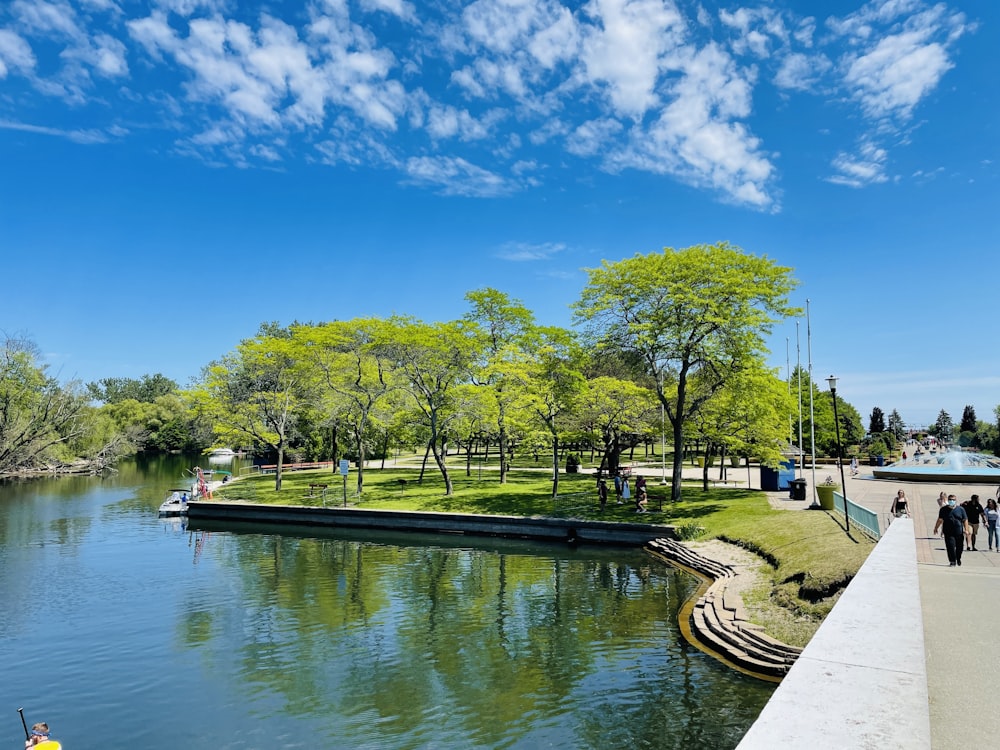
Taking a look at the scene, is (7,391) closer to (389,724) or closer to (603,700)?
(389,724)

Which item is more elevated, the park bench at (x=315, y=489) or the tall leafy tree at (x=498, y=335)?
the tall leafy tree at (x=498, y=335)

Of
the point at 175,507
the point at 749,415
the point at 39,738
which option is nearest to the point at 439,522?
the point at 749,415

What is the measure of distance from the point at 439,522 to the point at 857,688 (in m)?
34.5

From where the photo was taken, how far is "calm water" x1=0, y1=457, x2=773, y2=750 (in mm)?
13070

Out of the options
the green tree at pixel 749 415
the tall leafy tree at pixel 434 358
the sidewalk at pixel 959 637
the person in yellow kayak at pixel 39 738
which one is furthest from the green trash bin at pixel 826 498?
the person in yellow kayak at pixel 39 738

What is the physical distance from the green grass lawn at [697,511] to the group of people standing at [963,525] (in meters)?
2.17

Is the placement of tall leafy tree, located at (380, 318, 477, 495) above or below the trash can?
above

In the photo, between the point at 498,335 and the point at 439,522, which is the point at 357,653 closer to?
the point at 439,522

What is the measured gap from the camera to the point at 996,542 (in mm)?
19703

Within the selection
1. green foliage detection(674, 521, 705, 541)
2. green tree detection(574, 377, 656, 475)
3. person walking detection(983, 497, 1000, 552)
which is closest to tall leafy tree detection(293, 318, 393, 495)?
green tree detection(574, 377, 656, 475)

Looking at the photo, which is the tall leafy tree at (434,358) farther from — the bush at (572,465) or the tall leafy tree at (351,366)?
the bush at (572,465)

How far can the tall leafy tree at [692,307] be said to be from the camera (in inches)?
1388

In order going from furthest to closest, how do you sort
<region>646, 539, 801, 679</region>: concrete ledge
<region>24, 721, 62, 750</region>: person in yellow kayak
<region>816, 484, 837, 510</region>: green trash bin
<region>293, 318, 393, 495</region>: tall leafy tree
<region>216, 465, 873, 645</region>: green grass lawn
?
<region>293, 318, 393, 495</region>: tall leafy tree → <region>816, 484, 837, 510</region>: green trash bin → <region>216, 465, 873, 645</region>: green grass lawn → <region>646, 539, 801, 679</region>: concrete ledge → <region>24, 721, 62, 750</region>: person in yellow kayak

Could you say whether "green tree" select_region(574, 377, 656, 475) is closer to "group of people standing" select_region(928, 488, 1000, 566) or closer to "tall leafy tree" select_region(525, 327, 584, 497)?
"tall leafy tree" select_region(525, 327, 584, 497)
